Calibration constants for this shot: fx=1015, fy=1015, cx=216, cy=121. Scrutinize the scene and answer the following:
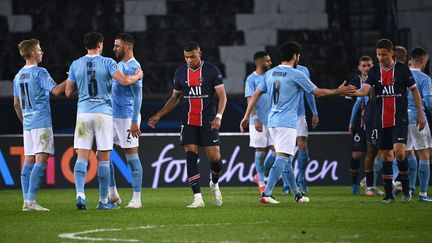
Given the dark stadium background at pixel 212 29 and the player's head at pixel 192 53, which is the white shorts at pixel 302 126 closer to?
the player's head at pixel 192 53

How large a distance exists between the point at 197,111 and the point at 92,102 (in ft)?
4.36

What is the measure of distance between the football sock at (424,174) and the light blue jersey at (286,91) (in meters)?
2.01

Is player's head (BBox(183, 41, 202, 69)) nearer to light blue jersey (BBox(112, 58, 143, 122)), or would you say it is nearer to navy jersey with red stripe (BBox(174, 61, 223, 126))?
navy jersey with red stripe (BBox(174, 61, 223, 126))

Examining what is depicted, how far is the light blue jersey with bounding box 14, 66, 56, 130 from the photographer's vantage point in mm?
11719

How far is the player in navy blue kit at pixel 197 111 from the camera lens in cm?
1201

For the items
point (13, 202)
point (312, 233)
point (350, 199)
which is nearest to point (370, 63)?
point (350, 199)

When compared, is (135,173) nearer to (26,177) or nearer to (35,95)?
(26,177)

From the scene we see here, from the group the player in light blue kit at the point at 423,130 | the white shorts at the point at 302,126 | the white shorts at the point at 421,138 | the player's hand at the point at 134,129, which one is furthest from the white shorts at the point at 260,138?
the player's hand at the point at 134,129

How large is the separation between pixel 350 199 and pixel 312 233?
5.29 m

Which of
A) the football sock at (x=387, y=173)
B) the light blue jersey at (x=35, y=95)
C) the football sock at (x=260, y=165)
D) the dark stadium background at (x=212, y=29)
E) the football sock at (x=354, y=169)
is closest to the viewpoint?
the light blue jersey at (x=35, y=95)

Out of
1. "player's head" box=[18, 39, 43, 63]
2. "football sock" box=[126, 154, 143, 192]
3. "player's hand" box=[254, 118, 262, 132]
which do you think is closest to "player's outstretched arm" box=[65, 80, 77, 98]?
"player's head" box=[18, 39, 43, 63]

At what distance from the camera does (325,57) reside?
21.0m

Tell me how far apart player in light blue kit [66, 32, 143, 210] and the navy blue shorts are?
38.2 inches

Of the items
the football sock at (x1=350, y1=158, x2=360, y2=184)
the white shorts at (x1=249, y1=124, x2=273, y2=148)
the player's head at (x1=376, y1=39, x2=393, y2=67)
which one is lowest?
the football sock at (x1=350, y1=158, x2=360, y2=184)
